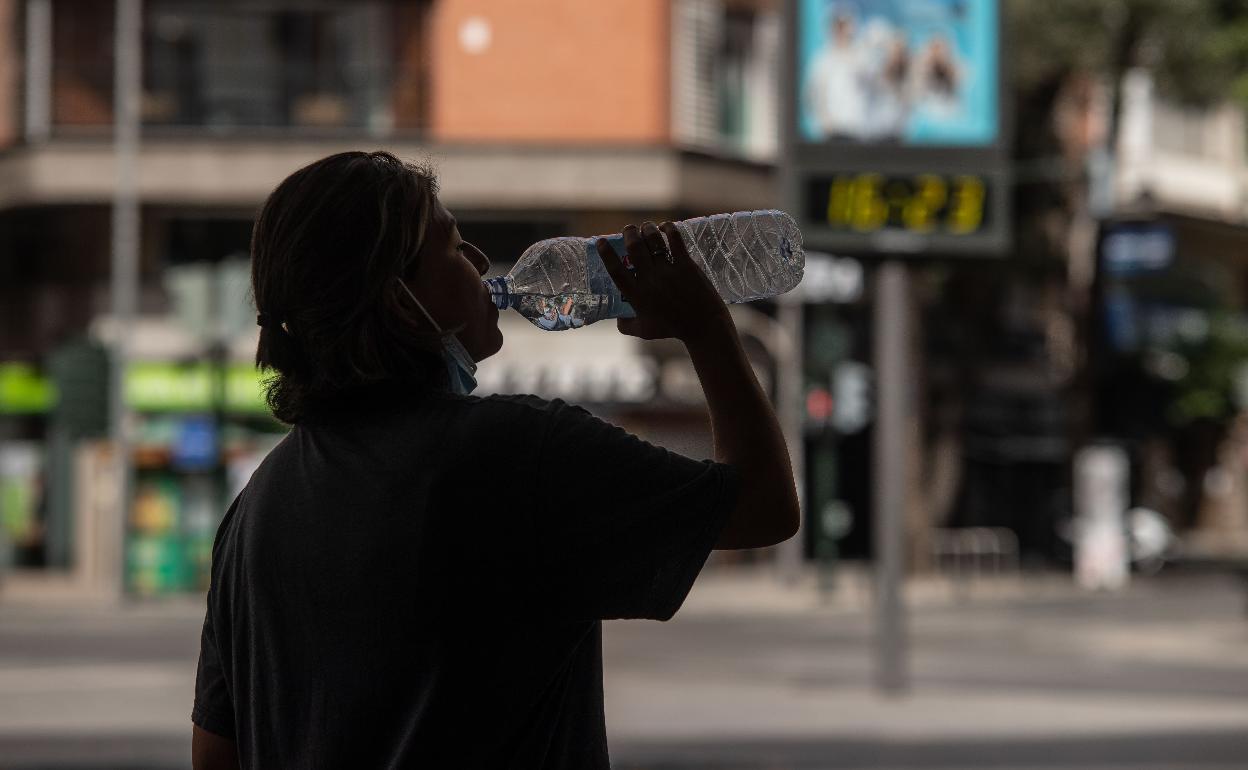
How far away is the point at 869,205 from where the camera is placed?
1498cm

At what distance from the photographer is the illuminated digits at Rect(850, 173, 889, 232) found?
49.1ft

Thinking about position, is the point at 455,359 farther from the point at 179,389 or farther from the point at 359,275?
the point at 179,389

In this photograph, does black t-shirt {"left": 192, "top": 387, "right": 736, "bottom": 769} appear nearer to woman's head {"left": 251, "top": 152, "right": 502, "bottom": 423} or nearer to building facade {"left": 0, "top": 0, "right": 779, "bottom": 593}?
woman's head {"left": 251, "top": 152, "right": 502, "bottom": 423}

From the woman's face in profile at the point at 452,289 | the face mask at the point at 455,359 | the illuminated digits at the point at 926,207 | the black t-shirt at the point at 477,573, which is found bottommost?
the black t-shirt at the point at 477,573

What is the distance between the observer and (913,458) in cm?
3469

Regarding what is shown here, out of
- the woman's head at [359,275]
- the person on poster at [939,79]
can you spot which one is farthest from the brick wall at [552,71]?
the woman's head at [359,275]

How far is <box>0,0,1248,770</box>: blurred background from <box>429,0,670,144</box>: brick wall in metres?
0.04

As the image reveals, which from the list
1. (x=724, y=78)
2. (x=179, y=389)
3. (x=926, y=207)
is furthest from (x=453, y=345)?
(x=724, y=78)

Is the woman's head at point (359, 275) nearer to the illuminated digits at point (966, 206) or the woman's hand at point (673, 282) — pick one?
the woman's hand at point (673, 282)

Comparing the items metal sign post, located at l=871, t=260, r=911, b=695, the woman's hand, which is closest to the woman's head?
the woman's hand

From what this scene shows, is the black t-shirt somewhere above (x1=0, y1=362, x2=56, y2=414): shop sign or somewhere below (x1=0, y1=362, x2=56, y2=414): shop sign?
above

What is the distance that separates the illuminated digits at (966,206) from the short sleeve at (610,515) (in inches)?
516

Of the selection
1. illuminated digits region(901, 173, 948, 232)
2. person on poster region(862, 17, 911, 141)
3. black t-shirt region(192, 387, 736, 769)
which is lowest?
black t-shirt region(192, 387, 736, 769)

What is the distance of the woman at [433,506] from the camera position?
2117 mm
